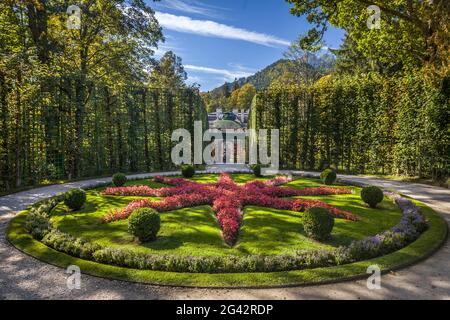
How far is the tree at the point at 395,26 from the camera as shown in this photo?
13.2m

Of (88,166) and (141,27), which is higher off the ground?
(141,27)

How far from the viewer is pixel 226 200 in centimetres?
991

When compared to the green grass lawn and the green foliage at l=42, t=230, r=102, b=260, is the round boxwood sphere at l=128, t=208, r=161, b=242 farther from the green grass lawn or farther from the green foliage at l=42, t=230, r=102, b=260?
the green foliage at l=42, t=230, r=102, b=260

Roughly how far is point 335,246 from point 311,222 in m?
0.72

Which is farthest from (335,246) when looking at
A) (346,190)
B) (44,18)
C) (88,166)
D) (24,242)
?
(44,18)

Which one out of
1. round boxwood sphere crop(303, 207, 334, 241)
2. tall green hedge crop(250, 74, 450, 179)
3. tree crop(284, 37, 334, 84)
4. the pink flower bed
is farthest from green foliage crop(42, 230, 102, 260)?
tree crop(284, 37, 334, 84)

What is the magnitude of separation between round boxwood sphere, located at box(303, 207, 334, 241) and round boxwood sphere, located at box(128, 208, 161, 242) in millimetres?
3488

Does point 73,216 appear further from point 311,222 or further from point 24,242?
point 311,222

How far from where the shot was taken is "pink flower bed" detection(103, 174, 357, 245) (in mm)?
8578

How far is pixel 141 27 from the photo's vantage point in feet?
72.6

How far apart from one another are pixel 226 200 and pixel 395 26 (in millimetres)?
15164

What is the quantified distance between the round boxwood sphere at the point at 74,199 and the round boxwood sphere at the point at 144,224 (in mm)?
3569
